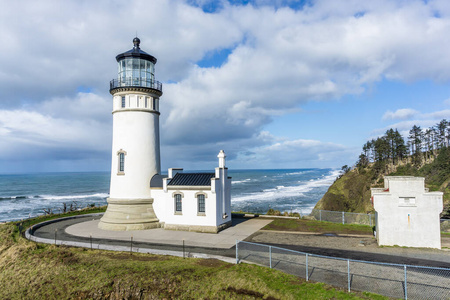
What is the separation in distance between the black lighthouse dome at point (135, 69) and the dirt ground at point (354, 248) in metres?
14.6

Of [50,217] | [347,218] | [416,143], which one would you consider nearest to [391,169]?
[416,143]

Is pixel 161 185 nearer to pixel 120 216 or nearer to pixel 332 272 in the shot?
pixel 120 216

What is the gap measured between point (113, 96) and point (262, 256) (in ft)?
56.8

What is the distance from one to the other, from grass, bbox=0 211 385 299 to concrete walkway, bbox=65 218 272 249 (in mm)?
2932

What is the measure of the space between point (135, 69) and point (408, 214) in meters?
21.2

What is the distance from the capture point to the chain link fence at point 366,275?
9.94 metres

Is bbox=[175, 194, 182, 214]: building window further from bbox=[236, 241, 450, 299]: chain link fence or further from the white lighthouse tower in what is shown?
bbox=[236, 241, 450, 299]: chain link fence

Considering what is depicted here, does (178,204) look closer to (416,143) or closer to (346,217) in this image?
(346,217)

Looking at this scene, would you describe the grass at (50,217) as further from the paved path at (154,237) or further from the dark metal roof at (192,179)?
the dark metal roof at (192,179)

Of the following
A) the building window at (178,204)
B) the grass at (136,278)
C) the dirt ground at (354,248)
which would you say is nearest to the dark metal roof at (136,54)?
the building window at (178,204)

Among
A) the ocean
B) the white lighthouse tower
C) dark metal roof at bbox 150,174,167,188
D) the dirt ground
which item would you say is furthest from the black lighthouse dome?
the ocean

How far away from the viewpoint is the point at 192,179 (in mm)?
21922

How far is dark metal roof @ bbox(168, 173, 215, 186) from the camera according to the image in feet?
69.9

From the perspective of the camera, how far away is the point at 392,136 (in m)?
70.3
